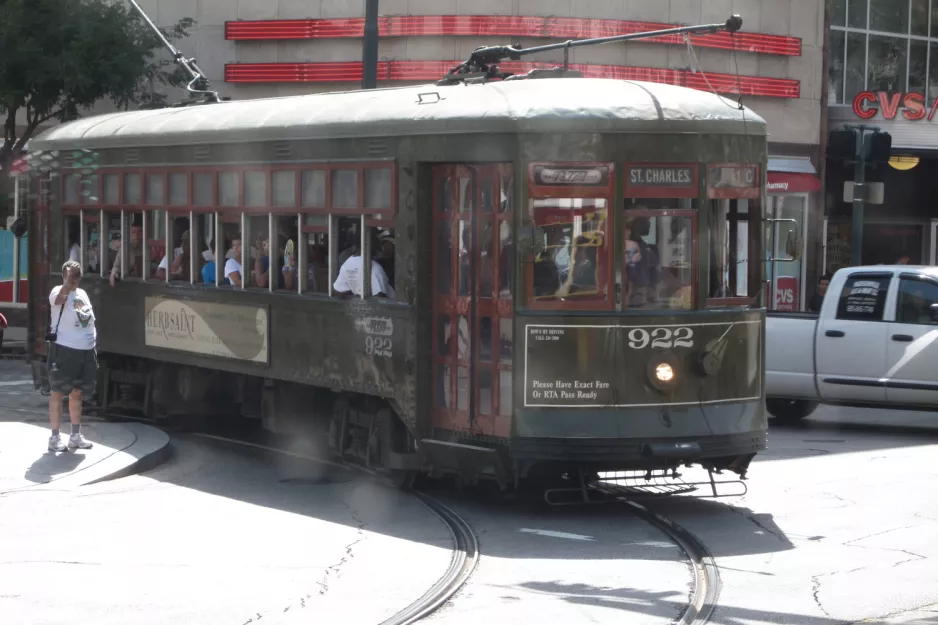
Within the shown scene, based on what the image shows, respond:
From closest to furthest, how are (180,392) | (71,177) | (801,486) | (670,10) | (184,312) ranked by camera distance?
(801,486), (184,312), (180,392), (71,177), (670,10)

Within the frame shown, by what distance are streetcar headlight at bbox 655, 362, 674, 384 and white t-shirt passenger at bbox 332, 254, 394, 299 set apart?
2.07 meters

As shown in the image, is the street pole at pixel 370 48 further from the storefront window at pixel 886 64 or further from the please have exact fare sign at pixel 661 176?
the storefront window at pixel 886 64

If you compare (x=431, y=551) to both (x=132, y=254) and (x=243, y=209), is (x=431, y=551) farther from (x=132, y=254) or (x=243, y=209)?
(x=132, y=254)

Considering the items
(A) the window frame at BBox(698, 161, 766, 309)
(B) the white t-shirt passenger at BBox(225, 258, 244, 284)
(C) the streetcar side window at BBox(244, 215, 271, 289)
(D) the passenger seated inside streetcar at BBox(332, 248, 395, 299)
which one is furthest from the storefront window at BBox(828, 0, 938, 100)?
(D) the passenger seated inside streetcar at BBox(332, 248, 395, 299)

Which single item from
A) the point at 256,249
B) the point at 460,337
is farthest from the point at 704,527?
the point at 256,249

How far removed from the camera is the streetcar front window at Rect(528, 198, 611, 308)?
34.6 ft

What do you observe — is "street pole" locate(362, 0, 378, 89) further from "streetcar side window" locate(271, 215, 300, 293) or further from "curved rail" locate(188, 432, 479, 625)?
"curved rail" locate(188, 432, 479, 625)

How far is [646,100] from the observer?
10805 mm

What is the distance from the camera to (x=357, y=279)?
468 inches

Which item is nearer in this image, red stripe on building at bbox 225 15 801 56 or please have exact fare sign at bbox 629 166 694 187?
please have exact fare sign at bbox 629 166 694 187

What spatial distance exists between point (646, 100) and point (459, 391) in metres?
2.31

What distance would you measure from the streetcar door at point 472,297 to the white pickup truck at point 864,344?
5964mm

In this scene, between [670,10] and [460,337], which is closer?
[460,337]

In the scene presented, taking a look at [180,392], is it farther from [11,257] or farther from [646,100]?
[11,257]
